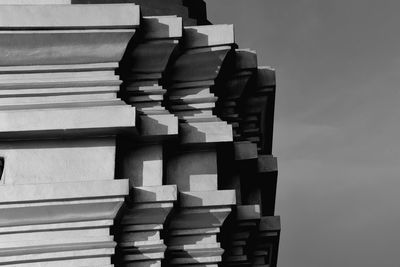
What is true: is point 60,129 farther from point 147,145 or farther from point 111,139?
point 147,145

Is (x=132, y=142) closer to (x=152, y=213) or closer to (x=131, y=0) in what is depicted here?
(x=152, y=213)

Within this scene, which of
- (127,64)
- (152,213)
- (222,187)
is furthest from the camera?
(222,187)

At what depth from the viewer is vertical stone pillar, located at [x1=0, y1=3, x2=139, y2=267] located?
5.44 meters

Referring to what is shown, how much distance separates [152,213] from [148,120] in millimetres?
785

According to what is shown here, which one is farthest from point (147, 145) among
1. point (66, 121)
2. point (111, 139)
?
point (66, 121)

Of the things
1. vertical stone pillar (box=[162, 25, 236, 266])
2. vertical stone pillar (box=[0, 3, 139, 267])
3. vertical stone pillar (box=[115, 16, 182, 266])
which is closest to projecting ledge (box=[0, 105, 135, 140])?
vertical stone pillar (box=[0, 3, 139, 267])

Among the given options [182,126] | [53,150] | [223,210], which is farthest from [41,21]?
[223,210]

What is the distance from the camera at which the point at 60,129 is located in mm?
5676

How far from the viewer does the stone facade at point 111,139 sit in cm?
548

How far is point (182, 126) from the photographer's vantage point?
6.32 m

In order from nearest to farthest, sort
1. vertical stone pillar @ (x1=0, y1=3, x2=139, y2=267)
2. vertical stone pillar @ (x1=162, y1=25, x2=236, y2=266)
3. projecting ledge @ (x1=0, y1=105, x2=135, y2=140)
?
vertical stone pillar @ (x1=0, y1=3, x2=139, y2=267) < projecting ledge @ (x1=0, y1=105, x2=135, y2=140) < vertical stone pillar @ (x1=162, y1=25, x2=236, y2=266)

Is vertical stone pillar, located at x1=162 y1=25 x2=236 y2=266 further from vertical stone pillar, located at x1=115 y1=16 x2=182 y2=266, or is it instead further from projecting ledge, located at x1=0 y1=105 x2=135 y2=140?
projecting ledge, located at x1=0 y1=105 x2=135 y2=140

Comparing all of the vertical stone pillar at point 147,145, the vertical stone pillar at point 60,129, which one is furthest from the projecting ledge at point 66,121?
the vertical stone pillar at point 147,145

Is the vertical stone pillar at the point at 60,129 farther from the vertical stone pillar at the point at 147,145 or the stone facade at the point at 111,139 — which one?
the vertical stone pillar at the point at 147,145
